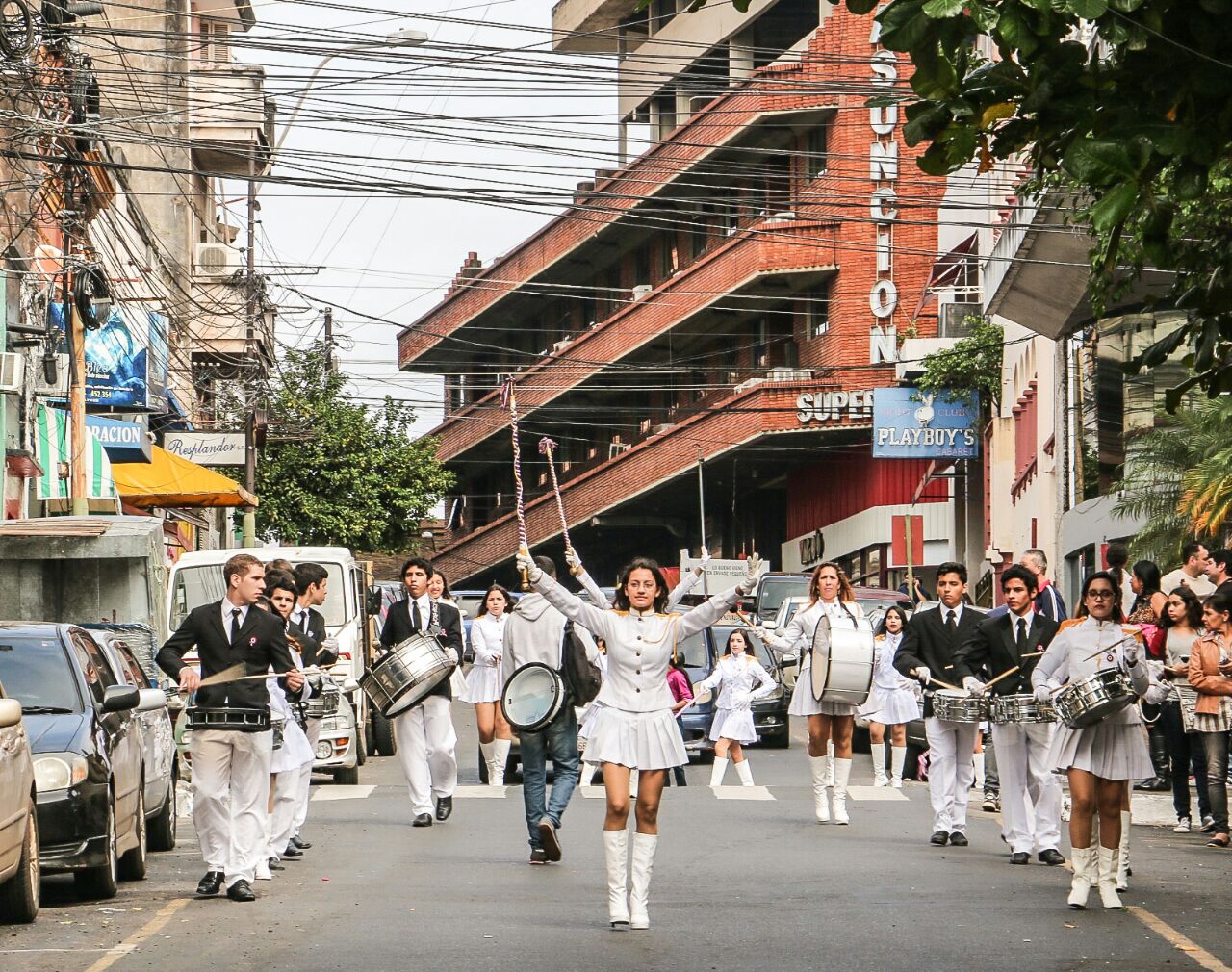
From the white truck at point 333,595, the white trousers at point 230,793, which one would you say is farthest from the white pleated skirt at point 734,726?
the white trousers at point 230,793

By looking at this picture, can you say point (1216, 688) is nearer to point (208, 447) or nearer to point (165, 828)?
point (165, 828)

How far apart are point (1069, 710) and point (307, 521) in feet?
162

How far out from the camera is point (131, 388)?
113 ft

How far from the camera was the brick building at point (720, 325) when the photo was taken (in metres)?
53.7

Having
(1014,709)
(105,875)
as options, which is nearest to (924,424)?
(1014,709)

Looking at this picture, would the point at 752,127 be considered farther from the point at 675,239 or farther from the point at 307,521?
the point at 307,521

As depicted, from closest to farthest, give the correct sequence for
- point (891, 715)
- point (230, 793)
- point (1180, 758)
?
1. point (230, 793)
2. point (1180, 758)
3. point (891, 715)

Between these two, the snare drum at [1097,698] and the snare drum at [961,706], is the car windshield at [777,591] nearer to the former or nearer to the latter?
the snare drum at [961,706]

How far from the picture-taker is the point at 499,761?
21250 millimetres

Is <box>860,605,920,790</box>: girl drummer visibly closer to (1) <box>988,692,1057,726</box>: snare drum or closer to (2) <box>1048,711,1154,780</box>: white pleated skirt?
(1) <box>988,692,1057,726</box>: snare drum

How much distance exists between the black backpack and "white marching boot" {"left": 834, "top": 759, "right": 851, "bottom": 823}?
374cm

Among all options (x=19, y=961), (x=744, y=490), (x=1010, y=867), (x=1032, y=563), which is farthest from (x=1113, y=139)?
(x=744, y=490)

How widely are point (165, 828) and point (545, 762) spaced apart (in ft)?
9.66

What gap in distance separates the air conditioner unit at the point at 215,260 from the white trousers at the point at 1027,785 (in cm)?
3894
